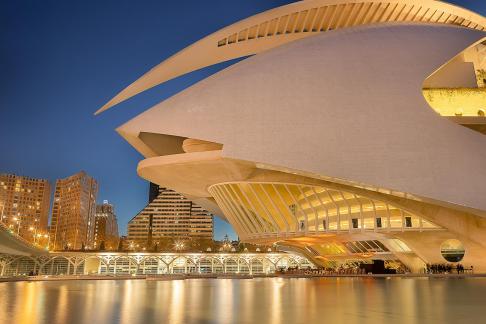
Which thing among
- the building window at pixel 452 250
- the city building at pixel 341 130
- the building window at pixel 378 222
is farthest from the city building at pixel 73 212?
the building window at pixel 452 250

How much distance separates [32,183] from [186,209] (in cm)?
4803

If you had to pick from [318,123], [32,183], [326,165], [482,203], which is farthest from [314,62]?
[32,183]

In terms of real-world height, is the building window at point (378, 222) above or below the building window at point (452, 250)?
above

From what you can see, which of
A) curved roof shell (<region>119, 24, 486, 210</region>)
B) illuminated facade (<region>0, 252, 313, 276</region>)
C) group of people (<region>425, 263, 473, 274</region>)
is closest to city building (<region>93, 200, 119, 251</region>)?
illuminated facade (<region>0, 252, 313, 276</region>)

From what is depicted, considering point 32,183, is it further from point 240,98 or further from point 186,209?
point 240,98

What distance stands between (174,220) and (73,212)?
31.0 m

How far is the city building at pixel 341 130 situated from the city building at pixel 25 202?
84.7m

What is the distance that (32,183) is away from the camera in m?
109

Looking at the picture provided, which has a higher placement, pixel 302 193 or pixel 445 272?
pixel 302 193

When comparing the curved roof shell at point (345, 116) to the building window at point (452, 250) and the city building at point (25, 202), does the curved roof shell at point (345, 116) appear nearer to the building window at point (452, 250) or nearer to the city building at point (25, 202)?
the building window at point (452, 250)

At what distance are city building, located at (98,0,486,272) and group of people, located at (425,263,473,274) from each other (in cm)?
36

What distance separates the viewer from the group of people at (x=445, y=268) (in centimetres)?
2509

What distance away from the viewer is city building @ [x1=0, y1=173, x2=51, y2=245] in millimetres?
98562

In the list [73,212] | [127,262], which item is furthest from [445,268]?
[73,212]
